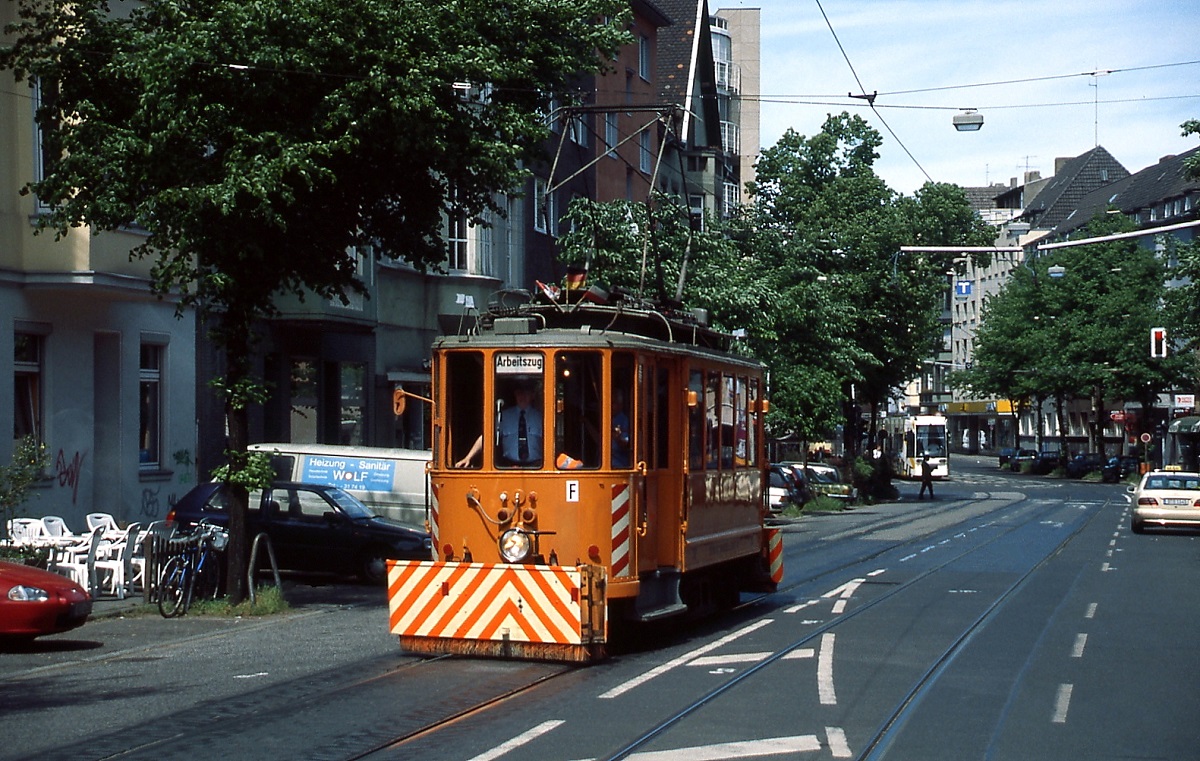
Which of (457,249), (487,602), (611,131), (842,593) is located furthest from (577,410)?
Result: (611,131)

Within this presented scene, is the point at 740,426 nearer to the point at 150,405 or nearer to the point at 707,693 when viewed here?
the point at 707,693

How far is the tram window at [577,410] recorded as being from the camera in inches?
551

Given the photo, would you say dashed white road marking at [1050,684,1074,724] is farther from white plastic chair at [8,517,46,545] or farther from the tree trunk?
white plastic chair at [8,517,46,545]

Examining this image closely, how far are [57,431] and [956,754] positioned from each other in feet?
57.0

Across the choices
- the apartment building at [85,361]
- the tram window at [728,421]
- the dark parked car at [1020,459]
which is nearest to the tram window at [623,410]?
the tram window at [728,421]

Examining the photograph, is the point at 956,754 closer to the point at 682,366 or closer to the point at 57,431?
the point at 682,366

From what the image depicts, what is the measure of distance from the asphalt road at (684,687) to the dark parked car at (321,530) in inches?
49.6

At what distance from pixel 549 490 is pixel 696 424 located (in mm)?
2354

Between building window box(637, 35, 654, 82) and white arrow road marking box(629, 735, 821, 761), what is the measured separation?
4566 centimetres

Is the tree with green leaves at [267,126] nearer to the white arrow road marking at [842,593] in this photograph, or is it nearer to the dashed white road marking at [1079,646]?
the white arrow road marking at [842,593]

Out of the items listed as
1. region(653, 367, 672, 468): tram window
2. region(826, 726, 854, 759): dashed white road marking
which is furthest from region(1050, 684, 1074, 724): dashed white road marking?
region(653, 367, 672, 468): tram window

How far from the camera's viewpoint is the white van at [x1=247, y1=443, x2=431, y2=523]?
26.4 m

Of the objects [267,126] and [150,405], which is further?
[150,405]

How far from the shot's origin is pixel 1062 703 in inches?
453
